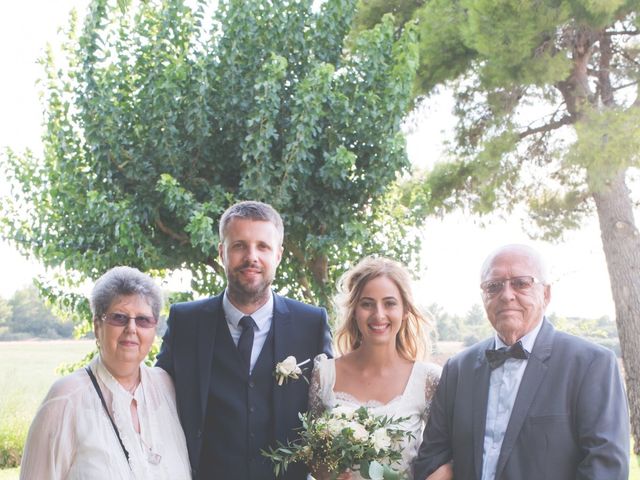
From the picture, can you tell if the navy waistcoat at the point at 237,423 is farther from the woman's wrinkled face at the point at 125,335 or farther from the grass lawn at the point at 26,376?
the grass lawn at the point at 26,376

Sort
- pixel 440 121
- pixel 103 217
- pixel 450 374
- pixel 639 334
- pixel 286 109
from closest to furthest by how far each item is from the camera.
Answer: pixel 450 374, pixel 103 217, pixel 286 109, pixel 639 334, pixel 440 121

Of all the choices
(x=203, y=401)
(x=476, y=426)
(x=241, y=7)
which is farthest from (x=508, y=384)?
(x=241, y=7)

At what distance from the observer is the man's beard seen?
373cm

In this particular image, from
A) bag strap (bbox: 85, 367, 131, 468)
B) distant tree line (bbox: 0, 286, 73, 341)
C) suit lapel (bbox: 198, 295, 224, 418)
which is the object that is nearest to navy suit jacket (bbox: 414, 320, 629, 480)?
suit lapel (bbox: 198, 295, 224, 418)

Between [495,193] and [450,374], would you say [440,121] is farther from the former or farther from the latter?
[450,374]

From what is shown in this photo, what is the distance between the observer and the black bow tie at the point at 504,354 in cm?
318

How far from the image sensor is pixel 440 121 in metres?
12.4

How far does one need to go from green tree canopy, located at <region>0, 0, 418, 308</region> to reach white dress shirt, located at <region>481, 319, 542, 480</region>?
5001 mm

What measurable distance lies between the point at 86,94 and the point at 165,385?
18.1 ft

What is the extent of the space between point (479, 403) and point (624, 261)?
8639mm

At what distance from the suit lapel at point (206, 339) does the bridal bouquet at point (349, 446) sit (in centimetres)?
45

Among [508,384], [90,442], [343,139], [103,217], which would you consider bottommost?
[90,442]

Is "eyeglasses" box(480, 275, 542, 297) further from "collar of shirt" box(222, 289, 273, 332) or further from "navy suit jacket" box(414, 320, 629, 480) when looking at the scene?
"collar of shirt" box(222, 289, 273, 332)

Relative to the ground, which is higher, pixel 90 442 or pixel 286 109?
pixel 286 109
